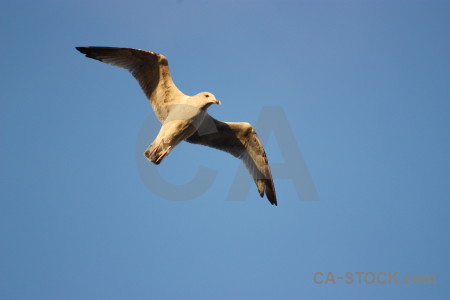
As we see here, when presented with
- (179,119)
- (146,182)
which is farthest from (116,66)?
(146,182)

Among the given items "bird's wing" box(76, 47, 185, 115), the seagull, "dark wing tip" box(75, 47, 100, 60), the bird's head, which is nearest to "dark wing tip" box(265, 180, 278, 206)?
the seagull

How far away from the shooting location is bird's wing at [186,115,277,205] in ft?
38.0

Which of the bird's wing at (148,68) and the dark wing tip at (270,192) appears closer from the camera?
the bird's wing at (148,68)

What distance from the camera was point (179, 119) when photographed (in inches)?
396

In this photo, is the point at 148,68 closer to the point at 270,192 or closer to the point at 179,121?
the point at 179,121

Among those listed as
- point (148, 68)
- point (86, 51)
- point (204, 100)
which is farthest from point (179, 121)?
point (86, 51)

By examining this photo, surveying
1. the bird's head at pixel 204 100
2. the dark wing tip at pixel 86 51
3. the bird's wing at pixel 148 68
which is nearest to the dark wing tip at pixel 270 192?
the bird's head at pixel 204 100

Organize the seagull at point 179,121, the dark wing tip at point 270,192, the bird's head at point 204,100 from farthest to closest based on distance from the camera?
the dark wing tip at point 270,192 → the bird's head at point 204,100 → the seagull at point 179,121

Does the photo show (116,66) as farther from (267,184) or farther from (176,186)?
(267,184)

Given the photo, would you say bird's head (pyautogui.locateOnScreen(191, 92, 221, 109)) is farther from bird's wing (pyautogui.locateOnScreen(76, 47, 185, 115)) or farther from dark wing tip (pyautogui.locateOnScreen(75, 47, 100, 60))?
dark wing tip (pyautogui.locateOnScreen(75, 47, 100, 60))

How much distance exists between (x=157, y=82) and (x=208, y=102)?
1.47m

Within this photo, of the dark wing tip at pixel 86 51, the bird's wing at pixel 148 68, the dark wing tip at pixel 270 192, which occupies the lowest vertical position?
the dark wing tip at pixel 270 192

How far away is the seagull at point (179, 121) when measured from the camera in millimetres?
10055

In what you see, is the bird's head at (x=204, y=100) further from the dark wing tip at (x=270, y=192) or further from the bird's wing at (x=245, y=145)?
the dark wing tip at (x=270, y=192)
